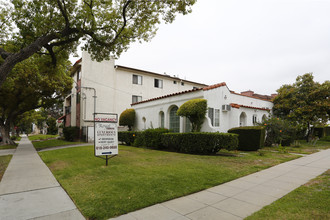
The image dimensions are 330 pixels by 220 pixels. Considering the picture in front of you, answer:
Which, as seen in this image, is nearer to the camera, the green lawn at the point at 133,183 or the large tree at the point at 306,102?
the green lawn at the point at 133,183

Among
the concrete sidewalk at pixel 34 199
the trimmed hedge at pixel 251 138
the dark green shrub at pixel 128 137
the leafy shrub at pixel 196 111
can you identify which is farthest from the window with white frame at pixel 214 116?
the concrete sidewalk at pixel 34 199

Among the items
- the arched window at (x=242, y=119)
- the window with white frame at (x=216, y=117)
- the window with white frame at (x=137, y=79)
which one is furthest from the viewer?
the window with white frame at (x=137, y=79)

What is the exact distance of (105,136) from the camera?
8070mm

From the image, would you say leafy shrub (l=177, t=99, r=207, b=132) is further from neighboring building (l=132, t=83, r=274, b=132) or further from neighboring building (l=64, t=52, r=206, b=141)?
neighboring building (l=64, t=52, r=206, b=141)

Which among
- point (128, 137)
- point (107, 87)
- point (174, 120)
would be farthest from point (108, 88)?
point (174, 120)

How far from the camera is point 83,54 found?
21.3 meters

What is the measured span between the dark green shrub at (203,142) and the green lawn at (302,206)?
16.2 feet

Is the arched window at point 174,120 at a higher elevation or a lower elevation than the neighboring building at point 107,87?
lower

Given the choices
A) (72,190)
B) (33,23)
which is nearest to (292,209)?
(72,190)

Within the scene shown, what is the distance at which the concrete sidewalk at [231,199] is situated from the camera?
12.1 feet

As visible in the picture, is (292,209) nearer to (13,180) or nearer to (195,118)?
(13,180)

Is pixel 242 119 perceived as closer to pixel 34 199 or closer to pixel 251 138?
pixel 251 138

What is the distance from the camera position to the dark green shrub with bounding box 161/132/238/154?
9.99 m

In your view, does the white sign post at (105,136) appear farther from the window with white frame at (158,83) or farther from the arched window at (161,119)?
the window with white frame at (158,83)
